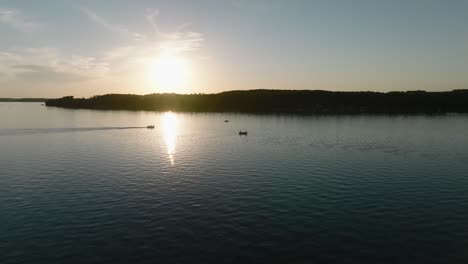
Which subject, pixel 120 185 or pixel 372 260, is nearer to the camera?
pixel 372 260

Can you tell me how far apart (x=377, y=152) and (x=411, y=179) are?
35.4m

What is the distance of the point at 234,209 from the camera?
47438mm

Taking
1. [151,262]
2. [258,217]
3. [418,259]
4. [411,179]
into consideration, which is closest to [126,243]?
[151,262]

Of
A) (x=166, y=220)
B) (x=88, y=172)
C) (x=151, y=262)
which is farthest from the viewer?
(x=88, y=172)

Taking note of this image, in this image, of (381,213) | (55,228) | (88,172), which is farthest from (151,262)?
(88,172)

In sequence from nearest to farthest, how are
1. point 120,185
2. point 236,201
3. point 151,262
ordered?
point 151,262, point 236,201, point 120,185

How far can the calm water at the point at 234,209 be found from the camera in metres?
34.4

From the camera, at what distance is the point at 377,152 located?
10012 centimetres

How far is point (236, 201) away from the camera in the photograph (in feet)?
168

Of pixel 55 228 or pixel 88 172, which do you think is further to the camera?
pixel 88 172

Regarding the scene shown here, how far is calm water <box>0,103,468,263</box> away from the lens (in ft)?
113

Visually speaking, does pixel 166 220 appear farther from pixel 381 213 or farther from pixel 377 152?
pixel 377 152

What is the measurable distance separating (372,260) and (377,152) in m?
73.9

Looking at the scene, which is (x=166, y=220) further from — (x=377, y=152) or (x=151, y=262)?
(x=377, y=152)
